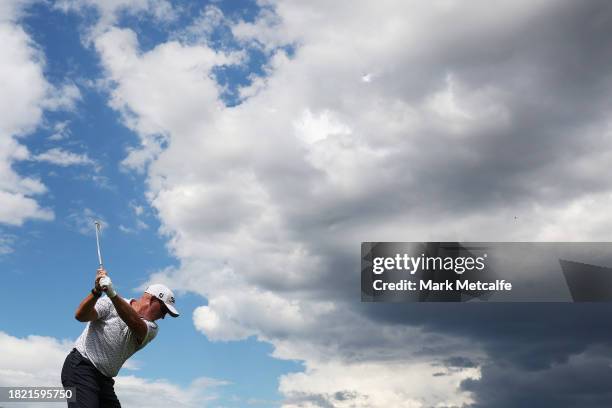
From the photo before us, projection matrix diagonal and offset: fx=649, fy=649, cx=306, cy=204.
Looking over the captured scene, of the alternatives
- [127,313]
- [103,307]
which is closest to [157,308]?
[103,307]

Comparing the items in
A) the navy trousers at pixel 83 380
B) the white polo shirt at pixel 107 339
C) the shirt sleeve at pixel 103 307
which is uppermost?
the shirt sleeve at pixel 103 307

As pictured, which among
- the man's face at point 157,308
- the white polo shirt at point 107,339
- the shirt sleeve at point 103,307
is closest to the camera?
the shirt sleeve at point 103,307

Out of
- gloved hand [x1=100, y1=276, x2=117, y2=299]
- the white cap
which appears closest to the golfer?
the white cap

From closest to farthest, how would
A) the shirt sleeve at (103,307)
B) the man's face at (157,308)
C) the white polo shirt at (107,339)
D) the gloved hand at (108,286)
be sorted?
the gloved hand at (108,286), the shirt sleeve at (103,307), the white polo shirt at (107,339), the man's face at (157,308)

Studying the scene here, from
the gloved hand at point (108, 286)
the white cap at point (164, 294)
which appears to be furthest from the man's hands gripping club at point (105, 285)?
the white cap at point (164, 294)

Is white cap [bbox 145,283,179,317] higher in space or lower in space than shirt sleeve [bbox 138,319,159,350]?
higher

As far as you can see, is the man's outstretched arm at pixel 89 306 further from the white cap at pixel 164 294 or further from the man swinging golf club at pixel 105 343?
the white cap at pixel 164 294

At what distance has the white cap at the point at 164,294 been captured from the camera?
38.1ft

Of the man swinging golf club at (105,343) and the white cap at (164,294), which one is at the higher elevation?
the white cap at (164,294)

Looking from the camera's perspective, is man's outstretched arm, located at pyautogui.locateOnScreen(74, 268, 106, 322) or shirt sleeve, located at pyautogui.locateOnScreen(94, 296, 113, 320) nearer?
man's outstretched arm, located at pyautogui.locateOnScreen(74, 268, 106, 322)

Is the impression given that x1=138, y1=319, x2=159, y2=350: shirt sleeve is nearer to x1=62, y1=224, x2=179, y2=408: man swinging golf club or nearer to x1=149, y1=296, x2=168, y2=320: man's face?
x1=62, y1=224, x2=179, y2=408: man swinging golf club

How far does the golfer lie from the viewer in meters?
11.5

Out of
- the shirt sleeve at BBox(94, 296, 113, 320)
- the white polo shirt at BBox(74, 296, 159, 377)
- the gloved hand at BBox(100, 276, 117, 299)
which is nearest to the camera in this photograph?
the gloved hand at BBox(100, 276, 117, 299)

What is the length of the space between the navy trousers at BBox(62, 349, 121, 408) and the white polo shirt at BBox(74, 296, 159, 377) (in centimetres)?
11
